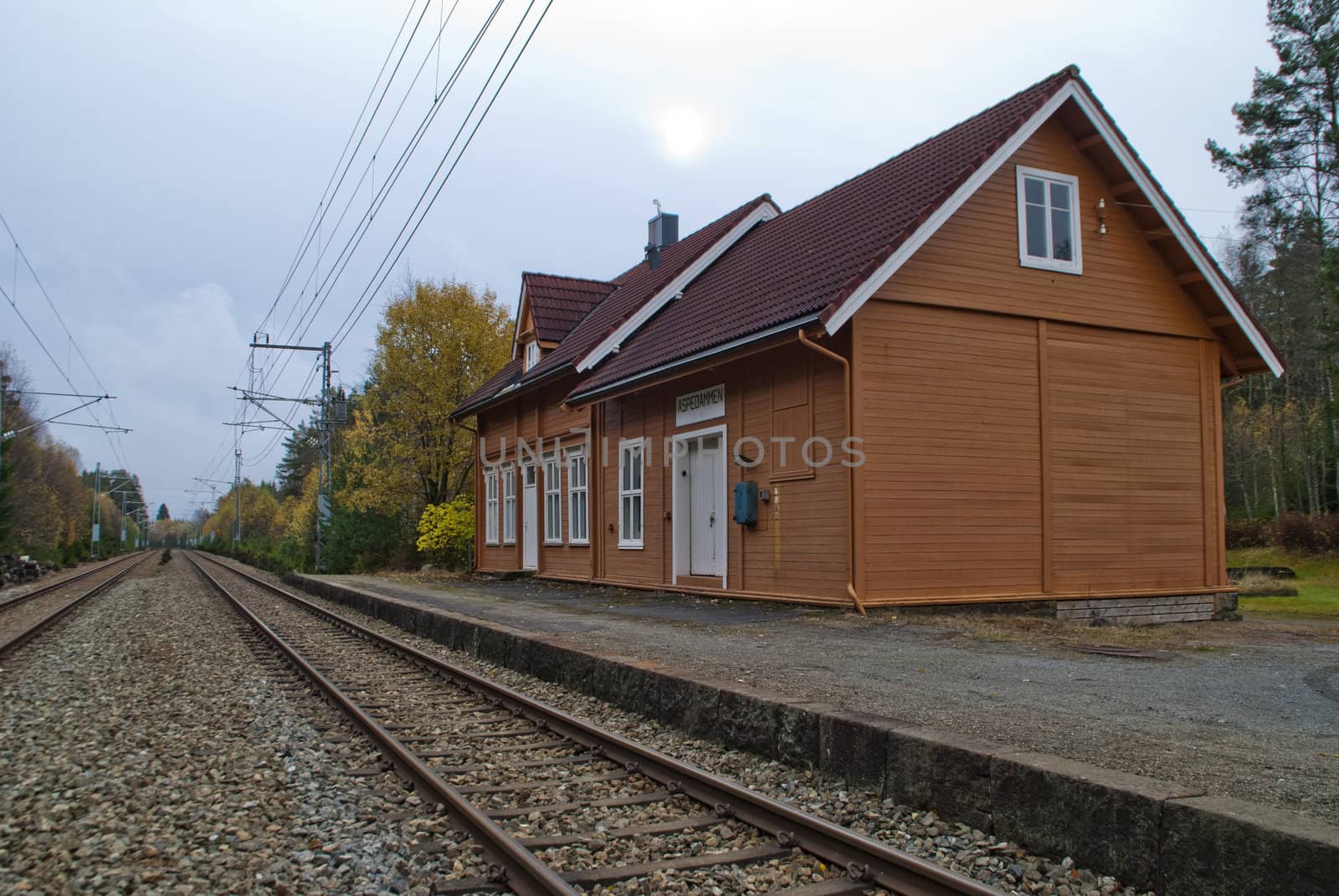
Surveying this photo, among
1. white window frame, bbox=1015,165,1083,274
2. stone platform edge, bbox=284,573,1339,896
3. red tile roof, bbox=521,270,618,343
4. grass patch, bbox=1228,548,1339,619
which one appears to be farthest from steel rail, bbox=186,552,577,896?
red tile roof, bbox=521,270,618,343

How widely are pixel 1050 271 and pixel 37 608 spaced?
67.2 ft

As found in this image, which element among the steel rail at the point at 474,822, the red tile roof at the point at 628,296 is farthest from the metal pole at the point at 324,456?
the steel rail at the point at 474,822

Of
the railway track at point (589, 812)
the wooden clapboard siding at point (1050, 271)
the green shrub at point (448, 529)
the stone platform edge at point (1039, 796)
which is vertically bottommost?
the railway track at point (589, 812)

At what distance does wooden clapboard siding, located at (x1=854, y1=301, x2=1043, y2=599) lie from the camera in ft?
39.8

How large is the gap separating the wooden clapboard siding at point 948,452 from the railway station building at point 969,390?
27mm

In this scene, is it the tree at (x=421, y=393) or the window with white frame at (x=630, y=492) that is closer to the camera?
the window with white frame at (x=630, y=492)

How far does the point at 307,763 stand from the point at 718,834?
2.92 meters

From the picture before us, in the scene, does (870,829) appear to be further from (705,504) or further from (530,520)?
(530,520)

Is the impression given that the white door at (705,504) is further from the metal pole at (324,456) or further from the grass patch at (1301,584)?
the metal pole at (324,456)

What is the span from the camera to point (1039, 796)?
4457 mm

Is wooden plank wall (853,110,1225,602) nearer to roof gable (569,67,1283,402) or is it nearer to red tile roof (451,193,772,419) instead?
roof gable (569,67,1283,402)

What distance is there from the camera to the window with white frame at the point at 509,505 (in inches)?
948

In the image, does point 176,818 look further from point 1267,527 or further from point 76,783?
point 1267,527

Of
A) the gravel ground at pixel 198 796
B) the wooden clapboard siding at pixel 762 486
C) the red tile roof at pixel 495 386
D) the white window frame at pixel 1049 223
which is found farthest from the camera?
the red tile roof at pixel 495 386
